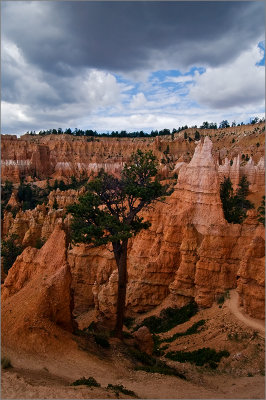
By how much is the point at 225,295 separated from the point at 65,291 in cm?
934

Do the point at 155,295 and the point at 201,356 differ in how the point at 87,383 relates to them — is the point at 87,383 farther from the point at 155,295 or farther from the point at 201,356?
the point at 155,295

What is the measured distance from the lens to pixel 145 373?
35.7 ft

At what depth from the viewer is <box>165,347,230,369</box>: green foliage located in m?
13.8

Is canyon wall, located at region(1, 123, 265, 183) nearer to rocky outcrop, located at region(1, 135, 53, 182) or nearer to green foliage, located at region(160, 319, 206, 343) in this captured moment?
rocky outcrop, located at region(1, 135, 53, 182)

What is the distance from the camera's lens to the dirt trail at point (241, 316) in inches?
567

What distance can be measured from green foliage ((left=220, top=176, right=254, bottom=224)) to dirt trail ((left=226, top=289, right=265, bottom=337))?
7.92 metres

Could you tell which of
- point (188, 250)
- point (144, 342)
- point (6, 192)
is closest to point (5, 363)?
point (144, 342)

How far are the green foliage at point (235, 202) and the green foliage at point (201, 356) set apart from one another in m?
11.7

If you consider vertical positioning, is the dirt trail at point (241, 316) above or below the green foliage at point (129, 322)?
above

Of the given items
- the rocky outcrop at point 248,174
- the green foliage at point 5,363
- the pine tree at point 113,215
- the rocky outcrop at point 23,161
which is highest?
the rocky outcrop at point 23,161

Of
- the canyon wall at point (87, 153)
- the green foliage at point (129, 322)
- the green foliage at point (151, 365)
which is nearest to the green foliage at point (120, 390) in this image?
the green foliage at point (151, 365)

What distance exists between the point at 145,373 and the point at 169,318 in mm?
8688

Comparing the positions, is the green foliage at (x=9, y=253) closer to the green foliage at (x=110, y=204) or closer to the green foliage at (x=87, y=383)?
the green foliage at (x=110, y=204)

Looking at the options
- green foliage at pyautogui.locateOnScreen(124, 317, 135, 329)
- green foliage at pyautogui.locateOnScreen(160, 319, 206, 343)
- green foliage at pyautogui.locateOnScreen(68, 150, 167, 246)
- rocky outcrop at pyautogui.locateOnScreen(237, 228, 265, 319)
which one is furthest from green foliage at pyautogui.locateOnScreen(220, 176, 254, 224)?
green foliage at pyautogui.locateOnScreen(68, 150, 167, 246)
